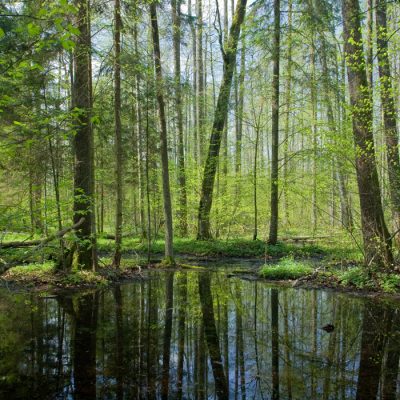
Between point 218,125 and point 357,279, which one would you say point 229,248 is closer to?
point 218,125

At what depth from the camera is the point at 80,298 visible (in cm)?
795

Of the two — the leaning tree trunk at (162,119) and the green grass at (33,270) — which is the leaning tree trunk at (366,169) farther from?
the green grass at (33,270)

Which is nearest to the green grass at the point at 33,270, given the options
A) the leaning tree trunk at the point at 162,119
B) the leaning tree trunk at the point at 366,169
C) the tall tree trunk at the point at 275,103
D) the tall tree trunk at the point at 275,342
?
the leaning tree trunk at the point at 162,119

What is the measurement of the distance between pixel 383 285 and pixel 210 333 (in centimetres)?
464

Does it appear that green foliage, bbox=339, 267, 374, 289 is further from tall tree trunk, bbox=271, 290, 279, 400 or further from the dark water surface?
tall tree trunk, bbox=271, 290, 279, 400

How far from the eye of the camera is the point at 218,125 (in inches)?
644

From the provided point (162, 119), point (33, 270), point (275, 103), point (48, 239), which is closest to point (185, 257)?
point (162, 119)

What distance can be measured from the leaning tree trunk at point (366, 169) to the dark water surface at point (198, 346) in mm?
1494

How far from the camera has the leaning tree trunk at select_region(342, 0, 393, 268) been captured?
8.63 metres

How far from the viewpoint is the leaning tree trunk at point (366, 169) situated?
8.63m

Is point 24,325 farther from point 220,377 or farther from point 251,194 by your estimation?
point 251,194

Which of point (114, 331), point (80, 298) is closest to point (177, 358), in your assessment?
point (114, 331)

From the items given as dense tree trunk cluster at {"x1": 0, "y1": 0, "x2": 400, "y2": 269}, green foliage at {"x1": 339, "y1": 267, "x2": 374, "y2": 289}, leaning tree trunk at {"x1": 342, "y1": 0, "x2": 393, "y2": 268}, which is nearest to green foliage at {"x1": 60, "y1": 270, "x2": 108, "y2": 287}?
dense tree trunk cluster at {"x1": 0, "y1": 0, "x2": 400, "y2": 269}

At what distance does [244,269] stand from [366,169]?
4998 mm
